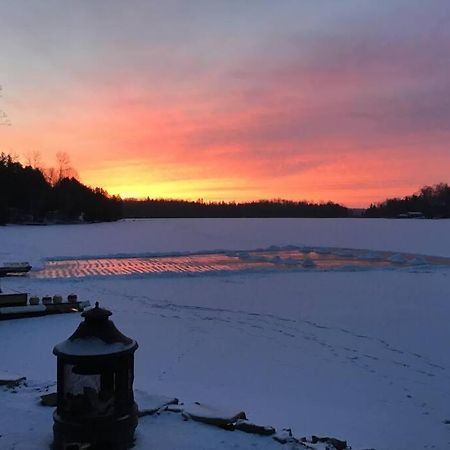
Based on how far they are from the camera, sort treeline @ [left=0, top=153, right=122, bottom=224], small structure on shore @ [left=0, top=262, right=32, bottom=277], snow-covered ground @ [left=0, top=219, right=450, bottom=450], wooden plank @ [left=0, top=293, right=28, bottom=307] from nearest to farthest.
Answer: snow-covered ground @ [left=0, top=219, right=450, bottom=450]
wooden plank @ [left=0, top=293, right=28, bottom=307]
small structure on shore @ [left=0, top=262, right=32, bottom=277]
treeline @ [left=0, top=153, right=122, bottom=224]

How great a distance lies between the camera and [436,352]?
753 cm

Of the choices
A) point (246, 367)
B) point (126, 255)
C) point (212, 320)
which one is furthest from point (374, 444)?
point (126, 255)

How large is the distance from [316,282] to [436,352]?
7.06 m

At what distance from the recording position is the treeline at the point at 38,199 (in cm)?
6475

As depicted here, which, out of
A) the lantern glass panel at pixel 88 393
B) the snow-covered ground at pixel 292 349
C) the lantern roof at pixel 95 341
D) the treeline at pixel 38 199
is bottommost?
the snow-covered ground at pixel 292 349

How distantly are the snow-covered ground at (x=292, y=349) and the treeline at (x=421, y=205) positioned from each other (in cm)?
9541

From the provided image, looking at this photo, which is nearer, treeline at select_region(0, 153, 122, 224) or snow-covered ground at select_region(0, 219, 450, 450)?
snow-covered ground at select_region(0, 219, 450, 450)

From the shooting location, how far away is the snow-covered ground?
541 centimetres

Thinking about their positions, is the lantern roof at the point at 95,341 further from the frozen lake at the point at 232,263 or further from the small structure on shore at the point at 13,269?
the small structure on shore at the point at 13,269

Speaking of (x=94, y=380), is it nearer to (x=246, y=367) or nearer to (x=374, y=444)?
(x=374, y=444)

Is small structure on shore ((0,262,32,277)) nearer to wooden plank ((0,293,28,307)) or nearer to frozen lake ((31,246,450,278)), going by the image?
frozen lake ((31,246,450,278))

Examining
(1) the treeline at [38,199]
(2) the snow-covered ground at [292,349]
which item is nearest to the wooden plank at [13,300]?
(2) the snow-covered ground at [292,349]

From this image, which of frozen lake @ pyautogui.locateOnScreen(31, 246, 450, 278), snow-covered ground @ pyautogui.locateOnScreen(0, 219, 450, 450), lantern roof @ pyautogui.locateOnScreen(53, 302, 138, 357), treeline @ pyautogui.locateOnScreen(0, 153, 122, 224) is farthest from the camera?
treeline @ pyautogui.locateOnScreen(0, 153, 122, 224)

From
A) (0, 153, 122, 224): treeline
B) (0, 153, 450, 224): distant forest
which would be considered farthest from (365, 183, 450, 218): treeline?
(0, 153, 122, 224): treeline
